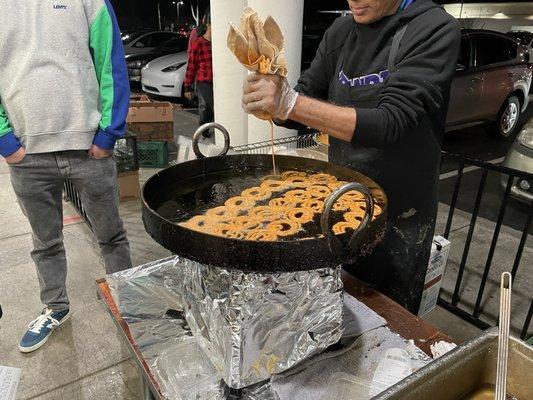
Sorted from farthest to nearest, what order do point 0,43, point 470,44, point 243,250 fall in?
point 470,44, point 0,43, point 243,250

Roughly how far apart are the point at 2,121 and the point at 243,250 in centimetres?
179

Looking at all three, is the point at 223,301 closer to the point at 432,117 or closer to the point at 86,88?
the point at 432,117

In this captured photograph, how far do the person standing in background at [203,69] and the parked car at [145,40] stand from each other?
533cm

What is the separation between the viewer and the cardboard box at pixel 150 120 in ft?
18.8

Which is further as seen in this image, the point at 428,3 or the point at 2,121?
the point at 2,121

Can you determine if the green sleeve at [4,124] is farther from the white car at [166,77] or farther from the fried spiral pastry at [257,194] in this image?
the white car at [166,77]

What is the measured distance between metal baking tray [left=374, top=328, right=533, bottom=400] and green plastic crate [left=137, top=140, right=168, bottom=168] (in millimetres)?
5367

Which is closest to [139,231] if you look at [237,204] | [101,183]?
[101,183]

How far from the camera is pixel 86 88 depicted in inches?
91.0

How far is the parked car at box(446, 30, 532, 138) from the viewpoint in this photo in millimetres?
6949

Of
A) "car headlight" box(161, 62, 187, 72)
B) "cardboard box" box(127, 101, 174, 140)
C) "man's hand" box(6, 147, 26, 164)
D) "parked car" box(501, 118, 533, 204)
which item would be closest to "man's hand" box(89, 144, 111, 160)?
"man's hand" box(6, 147, 26, 164)

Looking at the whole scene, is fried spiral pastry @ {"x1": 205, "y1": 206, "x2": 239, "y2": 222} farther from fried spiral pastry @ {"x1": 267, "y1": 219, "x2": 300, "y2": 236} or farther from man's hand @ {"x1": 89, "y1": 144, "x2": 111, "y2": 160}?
man's hand @ {"x1": 89, "y1": 144, "x2": 111, "y2": 160}

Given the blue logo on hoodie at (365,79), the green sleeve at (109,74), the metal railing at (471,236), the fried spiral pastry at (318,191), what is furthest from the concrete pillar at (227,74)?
the fried spiral pastry at (318,191)

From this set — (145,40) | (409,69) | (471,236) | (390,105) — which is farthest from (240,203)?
(145,40)
